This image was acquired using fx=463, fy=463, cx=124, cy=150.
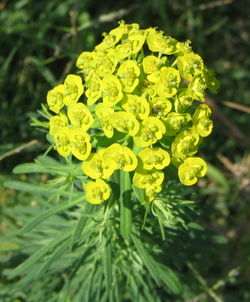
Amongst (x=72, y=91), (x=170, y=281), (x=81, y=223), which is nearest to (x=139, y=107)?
(x=72, y=91)

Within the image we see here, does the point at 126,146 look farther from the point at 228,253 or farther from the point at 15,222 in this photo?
the point at 228,253

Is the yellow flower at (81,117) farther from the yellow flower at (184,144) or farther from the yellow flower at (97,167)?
the yellow flower at (184,144)

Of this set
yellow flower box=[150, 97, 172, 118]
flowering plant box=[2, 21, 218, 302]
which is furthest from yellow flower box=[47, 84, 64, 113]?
yellow flower box=[150, 97, 172, 118]

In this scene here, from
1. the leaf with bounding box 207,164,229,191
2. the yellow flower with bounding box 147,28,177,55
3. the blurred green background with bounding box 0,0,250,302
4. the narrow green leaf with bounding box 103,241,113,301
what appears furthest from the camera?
the leaf with bounding box 207,164,229,191

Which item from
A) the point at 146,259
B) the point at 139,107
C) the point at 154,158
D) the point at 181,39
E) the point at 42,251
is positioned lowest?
the point at 146,259

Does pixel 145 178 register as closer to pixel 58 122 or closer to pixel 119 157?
pixel 119 157

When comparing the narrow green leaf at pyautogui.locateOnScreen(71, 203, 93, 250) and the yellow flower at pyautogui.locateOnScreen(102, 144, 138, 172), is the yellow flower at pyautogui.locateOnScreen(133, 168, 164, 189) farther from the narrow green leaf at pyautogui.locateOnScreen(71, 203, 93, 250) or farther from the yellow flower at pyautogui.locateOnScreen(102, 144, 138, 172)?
the narrow green leaf at pyautogui.locateOnScreen(71, 203, 93, 250)
